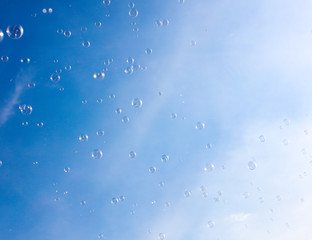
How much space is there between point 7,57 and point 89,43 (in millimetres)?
4042

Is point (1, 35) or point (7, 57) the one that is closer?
point (1, 35)

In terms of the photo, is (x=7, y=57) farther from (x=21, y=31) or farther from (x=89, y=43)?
(x=89, y=43)

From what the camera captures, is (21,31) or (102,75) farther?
(102,75)

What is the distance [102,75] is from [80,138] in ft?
12.2

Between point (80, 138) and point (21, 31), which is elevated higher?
point (21, 31)

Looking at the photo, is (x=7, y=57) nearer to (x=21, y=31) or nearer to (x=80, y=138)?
(x=21, y=31)

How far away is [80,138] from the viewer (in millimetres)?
16734

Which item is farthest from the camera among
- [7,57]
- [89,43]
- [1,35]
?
[89,43]

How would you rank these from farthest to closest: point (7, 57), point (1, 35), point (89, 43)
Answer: point (89, 43) → point (7, 57) → point (1, 35)

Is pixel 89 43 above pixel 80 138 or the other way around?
above

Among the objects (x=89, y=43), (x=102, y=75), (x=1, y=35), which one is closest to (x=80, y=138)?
(x=102, y=75)

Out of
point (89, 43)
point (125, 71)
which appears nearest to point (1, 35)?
point (89, 43)

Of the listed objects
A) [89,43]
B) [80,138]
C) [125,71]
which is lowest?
[80,138]

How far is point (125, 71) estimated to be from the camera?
15977 mm
